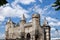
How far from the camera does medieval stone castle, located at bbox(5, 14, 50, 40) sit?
37347mm

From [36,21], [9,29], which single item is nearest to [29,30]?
[36,21]

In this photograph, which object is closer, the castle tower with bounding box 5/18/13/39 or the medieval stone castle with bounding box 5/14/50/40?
the medieval stone castle with bounding box 5/14/50/40

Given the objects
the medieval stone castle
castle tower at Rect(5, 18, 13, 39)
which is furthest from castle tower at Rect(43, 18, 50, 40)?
castle tower at Rect(5, 18, 13, 39)

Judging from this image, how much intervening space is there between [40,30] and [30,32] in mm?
2764

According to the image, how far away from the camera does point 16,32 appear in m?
43.2

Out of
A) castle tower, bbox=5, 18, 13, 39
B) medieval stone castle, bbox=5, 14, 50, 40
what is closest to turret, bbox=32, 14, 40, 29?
medieval stone castle, bbox=5, 14, 50, 40

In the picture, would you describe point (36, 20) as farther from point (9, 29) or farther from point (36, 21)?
point (9, 29)

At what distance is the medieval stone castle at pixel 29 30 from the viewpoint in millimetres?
37347

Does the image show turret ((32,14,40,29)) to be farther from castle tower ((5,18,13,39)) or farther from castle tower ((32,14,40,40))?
castle tower ((5,18,13,39))

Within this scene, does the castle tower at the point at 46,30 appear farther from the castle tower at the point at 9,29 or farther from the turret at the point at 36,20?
the castle tower at the point at 9,29

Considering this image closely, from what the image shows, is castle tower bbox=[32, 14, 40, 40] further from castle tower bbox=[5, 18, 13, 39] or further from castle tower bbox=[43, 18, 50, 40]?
castle tower bbox=[5, 18, 13, 39]

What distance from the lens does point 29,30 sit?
130ft

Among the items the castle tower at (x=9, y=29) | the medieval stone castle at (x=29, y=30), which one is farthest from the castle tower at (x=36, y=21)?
the castle tower at (x=9, y=29)

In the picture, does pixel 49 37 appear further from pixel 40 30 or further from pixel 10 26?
pixel 10 26
